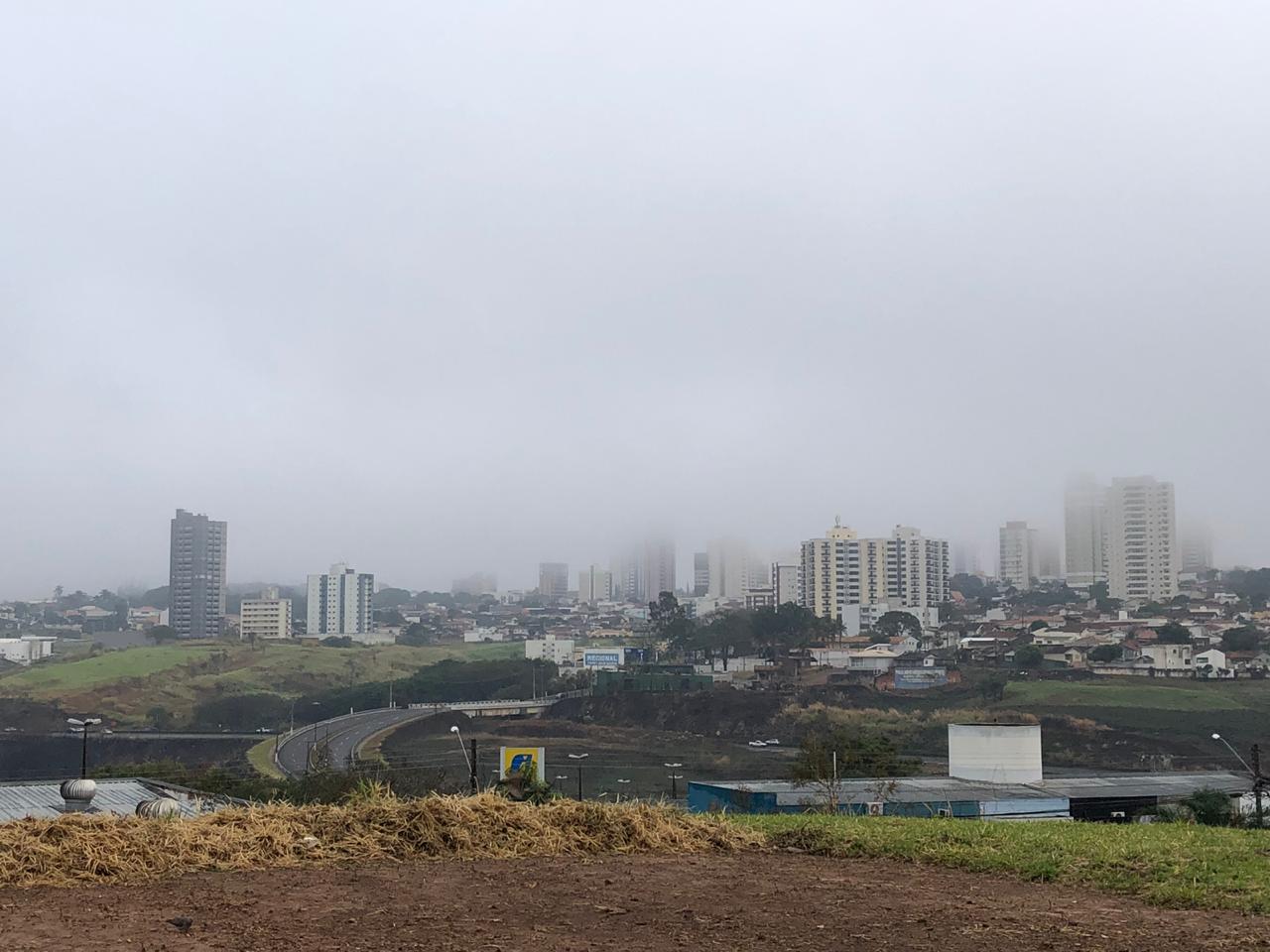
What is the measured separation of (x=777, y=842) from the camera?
415 inches

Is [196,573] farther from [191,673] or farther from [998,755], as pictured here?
[998,755]

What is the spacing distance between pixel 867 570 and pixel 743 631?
32.1 metres

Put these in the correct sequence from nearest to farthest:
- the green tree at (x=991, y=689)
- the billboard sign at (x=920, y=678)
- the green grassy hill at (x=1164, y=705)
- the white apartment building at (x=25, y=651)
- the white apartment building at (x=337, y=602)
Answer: the green grassy hill at (x=1164, y=705)
the green tree at (x=991, y=689)
the billboard sign at (x=920, y=678)
the white apartment building at (x=25, y=651)
the white apartment building at (x=337, y=602)

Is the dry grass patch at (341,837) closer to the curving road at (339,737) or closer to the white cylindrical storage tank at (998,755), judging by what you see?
the white cylindrical storage tank at (998,755)

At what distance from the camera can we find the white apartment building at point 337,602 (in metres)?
181

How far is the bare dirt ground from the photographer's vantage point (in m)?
6.33

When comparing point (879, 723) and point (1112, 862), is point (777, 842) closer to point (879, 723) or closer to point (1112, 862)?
point (1112, 862)

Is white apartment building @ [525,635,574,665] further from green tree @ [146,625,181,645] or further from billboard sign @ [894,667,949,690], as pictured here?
green tree @ [146,625,181,645]

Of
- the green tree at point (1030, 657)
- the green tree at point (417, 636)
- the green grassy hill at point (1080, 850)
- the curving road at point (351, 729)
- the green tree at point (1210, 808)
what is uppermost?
the green grassy hill at point (1080, 850)

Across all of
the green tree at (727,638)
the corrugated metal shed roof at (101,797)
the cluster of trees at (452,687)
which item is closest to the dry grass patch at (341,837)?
the corrugated metal shed roof at (101,797)

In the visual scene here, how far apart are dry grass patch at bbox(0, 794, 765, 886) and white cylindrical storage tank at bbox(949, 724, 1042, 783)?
26.3 m

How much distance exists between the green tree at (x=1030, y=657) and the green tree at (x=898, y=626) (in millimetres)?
17857

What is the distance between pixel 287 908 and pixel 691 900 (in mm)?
2563

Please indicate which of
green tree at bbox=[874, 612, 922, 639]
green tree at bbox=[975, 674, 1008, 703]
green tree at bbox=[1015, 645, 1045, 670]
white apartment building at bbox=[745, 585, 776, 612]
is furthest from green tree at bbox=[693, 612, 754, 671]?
white apartment building at bbox=[745, 585, 776, 612]
